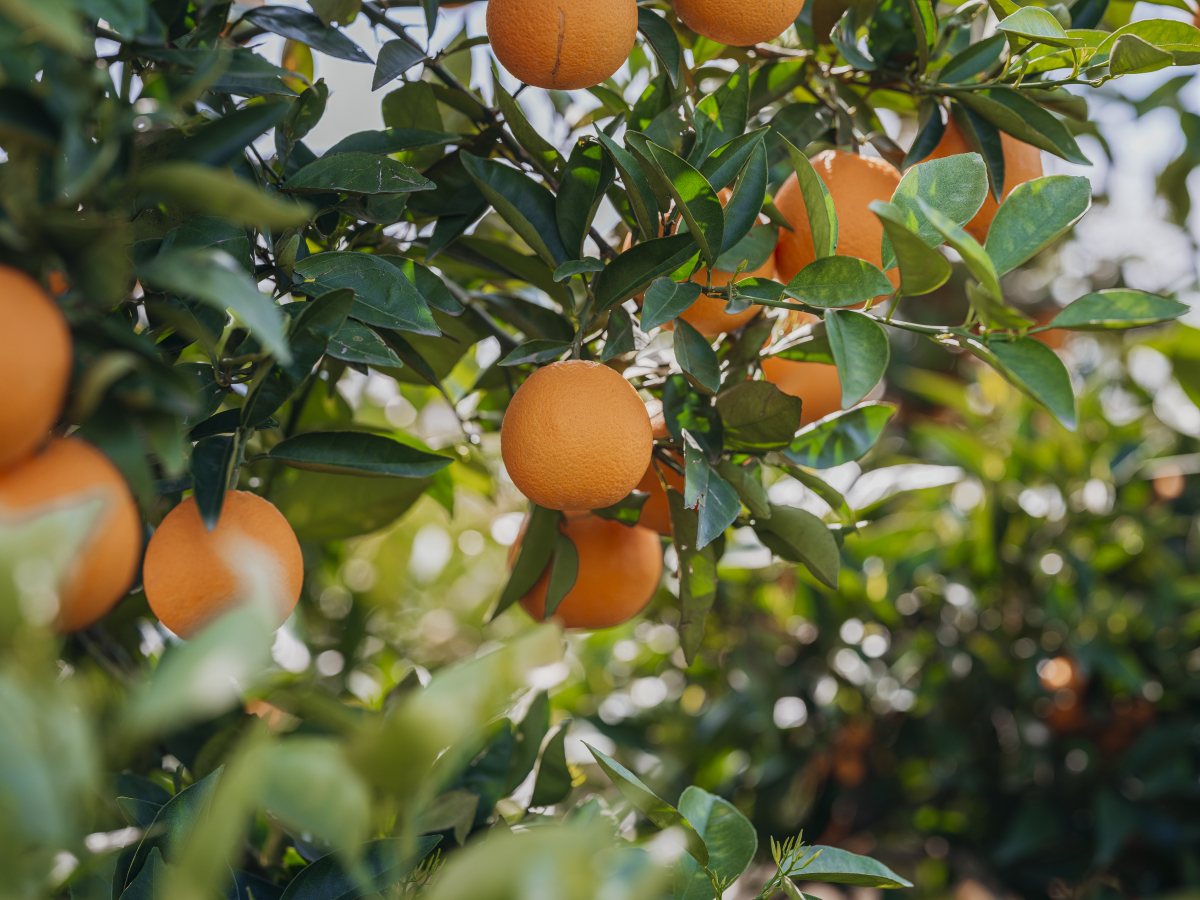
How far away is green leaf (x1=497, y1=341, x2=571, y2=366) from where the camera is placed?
667 mm

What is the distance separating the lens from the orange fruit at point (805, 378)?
829 millimetres

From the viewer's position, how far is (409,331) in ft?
2.04

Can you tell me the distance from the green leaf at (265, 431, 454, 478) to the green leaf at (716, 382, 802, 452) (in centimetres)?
25

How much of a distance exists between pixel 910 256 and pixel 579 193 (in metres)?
0.27

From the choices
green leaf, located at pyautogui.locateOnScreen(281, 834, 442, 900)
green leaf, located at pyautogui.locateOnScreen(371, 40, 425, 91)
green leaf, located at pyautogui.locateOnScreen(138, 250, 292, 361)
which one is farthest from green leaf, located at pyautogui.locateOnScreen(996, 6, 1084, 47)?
green leaf, located at pyautogui.locateOnScreen(281, 834, 442, 900)

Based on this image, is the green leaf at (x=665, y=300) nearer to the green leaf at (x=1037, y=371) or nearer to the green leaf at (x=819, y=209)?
the green leaf at (x=819, y=209)

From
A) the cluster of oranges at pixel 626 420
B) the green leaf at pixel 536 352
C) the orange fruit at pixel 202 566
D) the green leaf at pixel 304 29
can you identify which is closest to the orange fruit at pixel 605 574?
the cluster of oranges at pixel 626 420

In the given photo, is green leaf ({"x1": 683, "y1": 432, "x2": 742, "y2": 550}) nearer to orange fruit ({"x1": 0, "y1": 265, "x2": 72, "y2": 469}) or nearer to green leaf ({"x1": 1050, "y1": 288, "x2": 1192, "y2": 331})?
green leaf ({"x1": 1050, "y1": 288, "x2": 1192, "y2": 331})

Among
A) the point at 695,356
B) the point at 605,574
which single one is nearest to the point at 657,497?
the point at 605,574

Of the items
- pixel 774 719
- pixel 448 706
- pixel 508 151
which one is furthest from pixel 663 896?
pixel 774 719

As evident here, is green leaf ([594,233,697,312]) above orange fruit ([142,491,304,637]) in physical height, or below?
above

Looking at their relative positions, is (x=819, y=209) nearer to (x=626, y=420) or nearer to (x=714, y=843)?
(x=626, y=420)

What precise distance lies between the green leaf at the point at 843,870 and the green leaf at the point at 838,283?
38cm

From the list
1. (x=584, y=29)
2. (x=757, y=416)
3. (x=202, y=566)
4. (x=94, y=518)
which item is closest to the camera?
(x=94, y=518)
